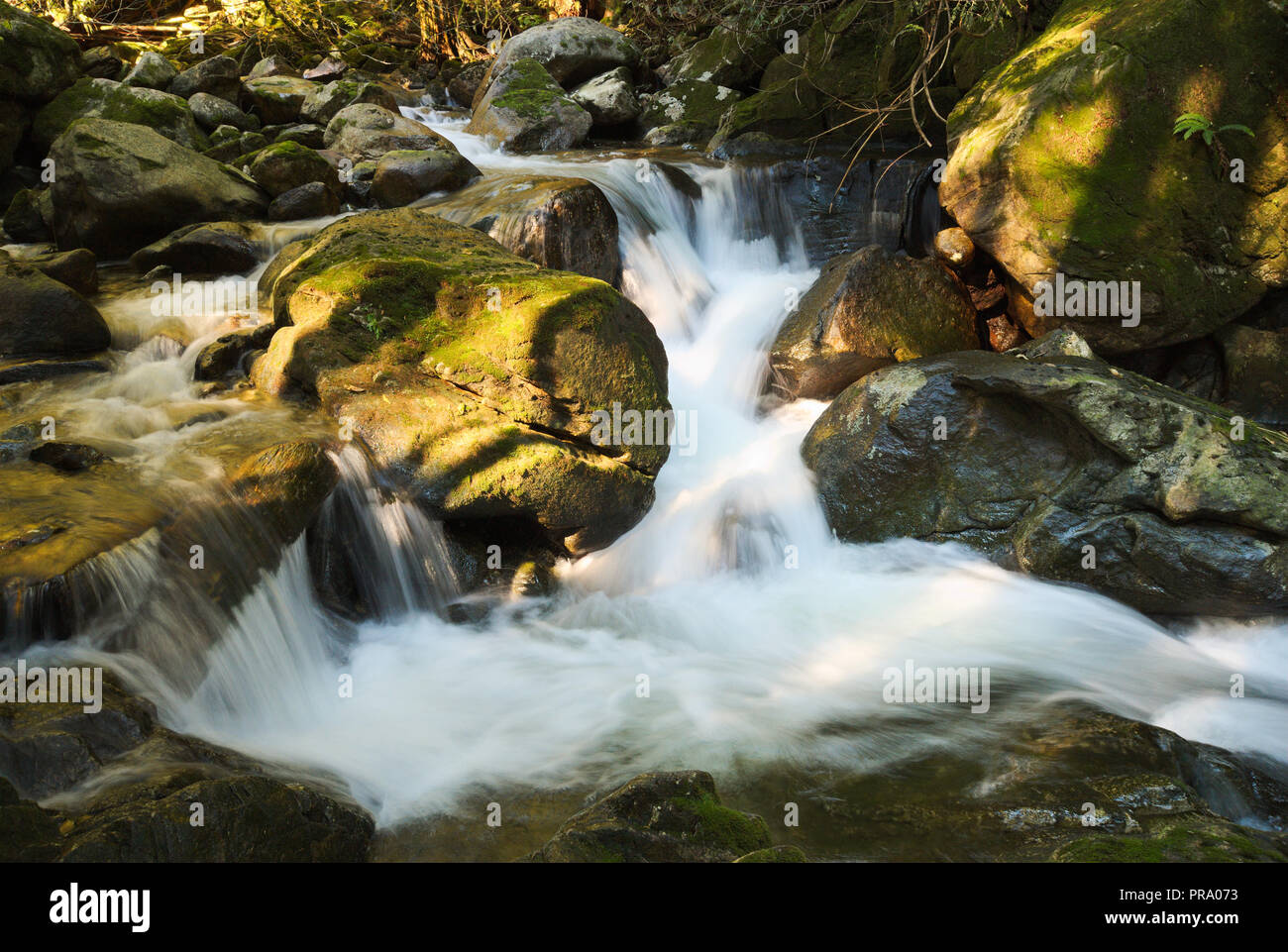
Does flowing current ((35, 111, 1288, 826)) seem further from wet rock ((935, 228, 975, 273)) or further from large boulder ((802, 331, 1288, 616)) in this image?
wet rock ((935, 228, 975, 273))

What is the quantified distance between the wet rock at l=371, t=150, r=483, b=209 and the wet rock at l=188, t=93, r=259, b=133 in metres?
3.78

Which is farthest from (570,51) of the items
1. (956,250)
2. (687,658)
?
(687,658)

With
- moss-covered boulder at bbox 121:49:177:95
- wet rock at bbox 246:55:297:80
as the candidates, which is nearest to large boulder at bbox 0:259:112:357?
moss-covered boulder at bbox 121:49:177:95

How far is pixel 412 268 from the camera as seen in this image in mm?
6258

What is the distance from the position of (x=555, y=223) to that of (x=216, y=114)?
7.28 m

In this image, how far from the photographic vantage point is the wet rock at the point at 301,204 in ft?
31.4

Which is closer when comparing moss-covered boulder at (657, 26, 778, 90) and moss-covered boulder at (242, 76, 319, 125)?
moss-covered boulder at (242, 76, 319, 125)

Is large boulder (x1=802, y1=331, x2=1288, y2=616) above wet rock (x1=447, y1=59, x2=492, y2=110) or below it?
below

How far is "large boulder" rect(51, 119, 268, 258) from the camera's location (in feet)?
28.5

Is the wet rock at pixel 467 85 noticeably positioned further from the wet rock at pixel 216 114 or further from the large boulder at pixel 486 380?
the large boulder at pixel 486 380

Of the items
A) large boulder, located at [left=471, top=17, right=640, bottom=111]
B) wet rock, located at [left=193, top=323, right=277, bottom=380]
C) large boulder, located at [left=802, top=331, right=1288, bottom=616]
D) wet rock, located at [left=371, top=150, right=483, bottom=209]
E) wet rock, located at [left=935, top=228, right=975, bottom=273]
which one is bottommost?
large boulder, located at [left=802, top=331, right=1288, bottom=616]

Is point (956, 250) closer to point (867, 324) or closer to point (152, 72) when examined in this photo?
point (867, 324)

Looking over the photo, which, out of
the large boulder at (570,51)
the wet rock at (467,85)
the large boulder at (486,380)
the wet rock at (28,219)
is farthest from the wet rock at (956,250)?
the wet rock at (467,85)

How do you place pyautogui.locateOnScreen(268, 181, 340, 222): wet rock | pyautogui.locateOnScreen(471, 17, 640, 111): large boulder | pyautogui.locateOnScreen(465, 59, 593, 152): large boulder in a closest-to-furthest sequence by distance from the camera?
pyautogui.locateOnScreen(268, 181, 340, 222): wet rock, pyautogui.locateOnScreen(465, 59, 593, 152): large boulder, pyautogui.locateOnScreen(471, 17, 640, 111): large boulder
